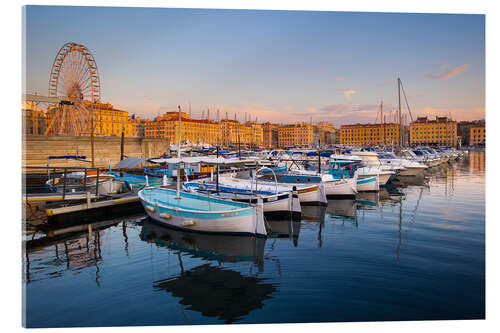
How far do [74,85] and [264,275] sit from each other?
25547 mm

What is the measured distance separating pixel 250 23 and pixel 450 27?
336 cm

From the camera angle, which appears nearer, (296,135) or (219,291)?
(219,291)

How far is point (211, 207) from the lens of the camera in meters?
8.16

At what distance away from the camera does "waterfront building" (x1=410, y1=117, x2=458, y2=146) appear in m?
57.4

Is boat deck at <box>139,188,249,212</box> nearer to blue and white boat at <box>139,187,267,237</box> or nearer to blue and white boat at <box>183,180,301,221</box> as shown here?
blue and white boat at <box>139,187,267,237</box>

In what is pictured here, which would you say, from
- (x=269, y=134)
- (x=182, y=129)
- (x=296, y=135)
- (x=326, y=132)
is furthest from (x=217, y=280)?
(x=326, y=132)

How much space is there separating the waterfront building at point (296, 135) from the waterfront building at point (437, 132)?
43006 mm

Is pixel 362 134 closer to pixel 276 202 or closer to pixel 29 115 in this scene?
pixel 276 202

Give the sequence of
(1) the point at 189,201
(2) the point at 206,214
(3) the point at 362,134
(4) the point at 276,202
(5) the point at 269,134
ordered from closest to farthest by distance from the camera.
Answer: (2) the point at 206,214
(1) the point at 189,201
(4) the point at 276,202
(3) the point at 362,134
(5) the point at 269,134

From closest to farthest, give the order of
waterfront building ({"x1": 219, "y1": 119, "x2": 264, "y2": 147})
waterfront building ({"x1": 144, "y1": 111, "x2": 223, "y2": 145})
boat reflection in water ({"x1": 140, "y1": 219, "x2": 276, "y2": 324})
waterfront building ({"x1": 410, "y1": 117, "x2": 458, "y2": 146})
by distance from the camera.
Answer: boat reflection in water ({"x1": 140, "y1": 219, "x2": 276, "y2": 324}), waterfront building ({"x1": 410, "y1": 117, "x2": 458, "y2": 146}), waterfront building ({"x1": 144, "y1": 111, "x2": 223, "y2": 145}), waterfront building ({"x1": 219, "y1": 119, "x2": 264, "y2": 147})

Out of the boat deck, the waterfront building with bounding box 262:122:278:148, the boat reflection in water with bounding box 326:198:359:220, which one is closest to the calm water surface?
the boat deck

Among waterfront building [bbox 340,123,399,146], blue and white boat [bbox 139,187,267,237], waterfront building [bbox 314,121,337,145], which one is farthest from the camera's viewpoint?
waterfront building [bbox 314,121,337,145]

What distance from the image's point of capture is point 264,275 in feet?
17.8

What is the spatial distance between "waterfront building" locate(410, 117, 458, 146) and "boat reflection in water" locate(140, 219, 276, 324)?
5837cm
